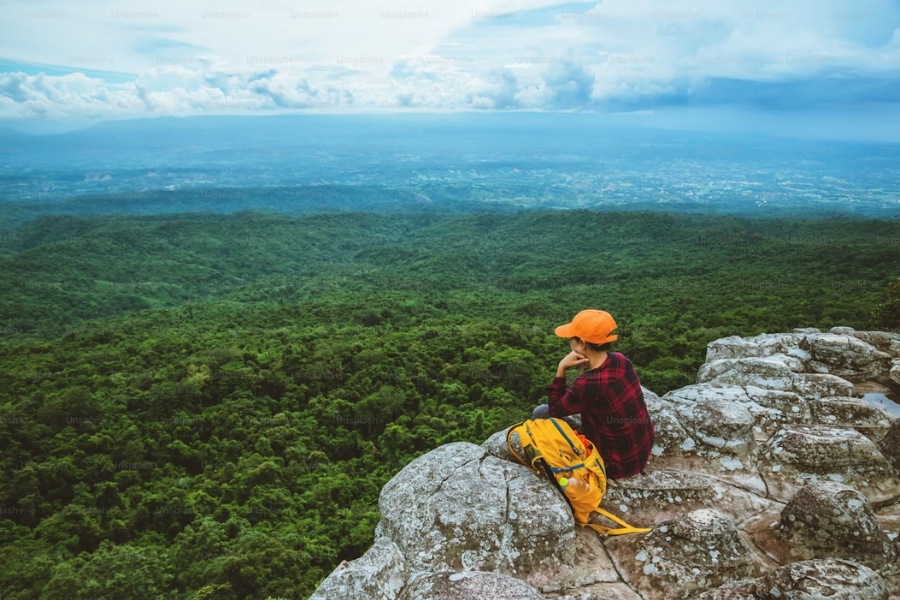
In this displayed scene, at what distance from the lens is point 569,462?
6.29 metres

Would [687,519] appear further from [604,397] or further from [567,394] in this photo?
[567,394]

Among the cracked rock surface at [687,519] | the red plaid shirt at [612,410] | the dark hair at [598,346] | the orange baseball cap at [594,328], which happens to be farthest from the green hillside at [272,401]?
the orange baseball cap at [594,328]

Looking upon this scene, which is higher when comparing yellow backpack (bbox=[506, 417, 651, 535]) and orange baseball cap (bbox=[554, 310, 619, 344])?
orange baseball cap (bbox=[554, 310, 619, 344])

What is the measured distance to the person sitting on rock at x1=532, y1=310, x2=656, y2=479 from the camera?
6.10 meters

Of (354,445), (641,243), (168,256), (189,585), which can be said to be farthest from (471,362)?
(168,256)

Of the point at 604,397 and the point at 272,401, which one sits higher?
the point at 604,397

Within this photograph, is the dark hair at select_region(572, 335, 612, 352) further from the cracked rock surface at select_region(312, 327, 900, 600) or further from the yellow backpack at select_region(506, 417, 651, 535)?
the cracked rock surface at select_region(312, 327, 900, 600)

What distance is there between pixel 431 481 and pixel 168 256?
108154 mm

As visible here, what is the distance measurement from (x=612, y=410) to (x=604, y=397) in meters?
0.21

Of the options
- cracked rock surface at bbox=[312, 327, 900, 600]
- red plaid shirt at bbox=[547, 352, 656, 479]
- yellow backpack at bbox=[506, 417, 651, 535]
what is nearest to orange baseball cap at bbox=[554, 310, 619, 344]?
red plaid shirt at bbox=[547, 352, 656, 479]

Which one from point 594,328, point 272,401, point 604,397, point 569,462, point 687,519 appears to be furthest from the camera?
point 272,401

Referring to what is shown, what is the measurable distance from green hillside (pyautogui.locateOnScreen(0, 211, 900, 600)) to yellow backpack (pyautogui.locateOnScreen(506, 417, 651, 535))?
6754 mm

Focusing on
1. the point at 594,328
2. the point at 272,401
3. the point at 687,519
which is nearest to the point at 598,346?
the point at 594,328

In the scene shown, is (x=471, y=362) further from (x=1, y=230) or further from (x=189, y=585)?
(x=1, y=230)
